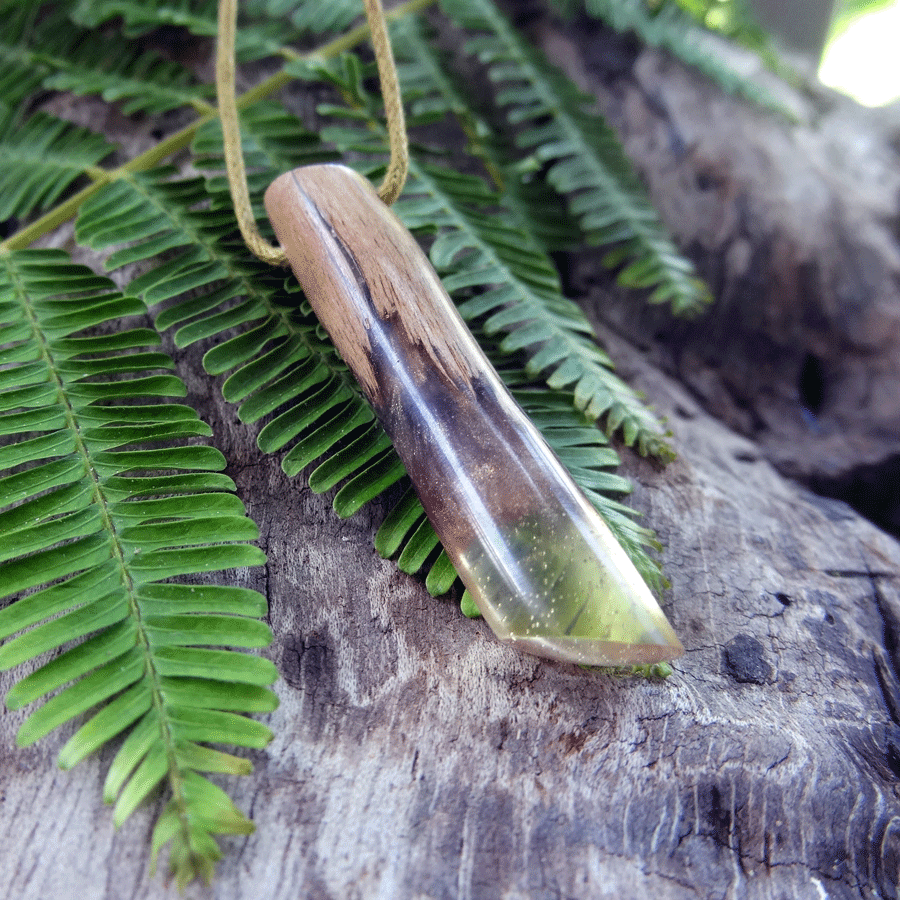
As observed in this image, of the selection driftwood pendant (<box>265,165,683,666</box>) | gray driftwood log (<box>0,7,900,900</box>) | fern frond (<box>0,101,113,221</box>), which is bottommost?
gray driftwood log (<box>0,7,900,900</box>)

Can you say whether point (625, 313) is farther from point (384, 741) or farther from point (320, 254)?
point (384, 741)

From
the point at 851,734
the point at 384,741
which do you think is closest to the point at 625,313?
the point at 851,734

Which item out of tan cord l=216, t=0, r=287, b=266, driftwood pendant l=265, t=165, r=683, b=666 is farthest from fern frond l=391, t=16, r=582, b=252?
driftwood pendant l=265, t=165, r=683, b=666

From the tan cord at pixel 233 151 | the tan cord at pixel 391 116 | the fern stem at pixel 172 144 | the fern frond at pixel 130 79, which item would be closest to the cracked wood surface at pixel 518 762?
the tan cord at pixel 233 151

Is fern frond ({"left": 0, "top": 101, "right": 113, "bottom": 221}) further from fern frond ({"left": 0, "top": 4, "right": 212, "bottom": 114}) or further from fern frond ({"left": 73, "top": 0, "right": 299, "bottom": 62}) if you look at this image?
fern frond ({"left": 73, "top": 0, "right": 299, "bottom": 62})

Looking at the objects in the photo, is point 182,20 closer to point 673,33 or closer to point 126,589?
point 673,33

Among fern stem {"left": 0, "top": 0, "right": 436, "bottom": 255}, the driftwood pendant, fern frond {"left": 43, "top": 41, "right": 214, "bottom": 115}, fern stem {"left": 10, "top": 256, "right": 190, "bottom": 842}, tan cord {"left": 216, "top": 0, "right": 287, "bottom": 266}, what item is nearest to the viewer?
fern stem {"left": 10, "top": 256, "right": 190, "bottom": 842}
